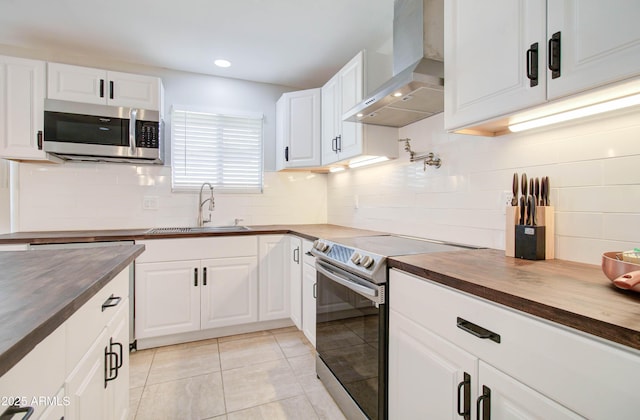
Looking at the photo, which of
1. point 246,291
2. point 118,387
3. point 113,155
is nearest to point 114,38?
point 113,155

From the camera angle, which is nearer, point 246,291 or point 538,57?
point 538,57

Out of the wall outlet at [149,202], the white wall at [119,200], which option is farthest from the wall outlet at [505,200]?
the wall outlet at [149,202]

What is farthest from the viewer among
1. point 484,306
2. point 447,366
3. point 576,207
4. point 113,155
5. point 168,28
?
point 113,155

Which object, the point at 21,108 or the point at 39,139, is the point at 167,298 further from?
the point at 21,108

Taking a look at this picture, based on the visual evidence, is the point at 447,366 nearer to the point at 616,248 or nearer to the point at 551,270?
the point at 551,270

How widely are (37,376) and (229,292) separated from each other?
6.74 ft

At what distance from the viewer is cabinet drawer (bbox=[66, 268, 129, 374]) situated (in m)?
0.82

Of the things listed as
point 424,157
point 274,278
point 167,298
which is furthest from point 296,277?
point 424,157

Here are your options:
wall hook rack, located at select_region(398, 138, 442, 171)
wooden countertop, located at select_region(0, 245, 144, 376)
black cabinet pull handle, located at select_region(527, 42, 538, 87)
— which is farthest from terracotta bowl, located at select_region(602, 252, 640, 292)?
wooden countertop, located at select_region(0, 245, 144, 376)

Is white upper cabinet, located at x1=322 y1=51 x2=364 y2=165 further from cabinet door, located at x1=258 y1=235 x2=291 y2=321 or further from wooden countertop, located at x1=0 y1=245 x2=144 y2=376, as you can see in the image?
wooden countertop, located at x1=0 y1=245 x2=144 y2=376

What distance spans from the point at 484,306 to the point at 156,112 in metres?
2.84

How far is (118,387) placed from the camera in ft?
4.15

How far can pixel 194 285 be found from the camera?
2525 mm

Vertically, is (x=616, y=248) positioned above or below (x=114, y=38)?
below
